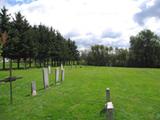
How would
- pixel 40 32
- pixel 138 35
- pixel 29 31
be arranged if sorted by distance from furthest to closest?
1. pixel 138 35
2. pixel 40 32
3. pixel 29 31

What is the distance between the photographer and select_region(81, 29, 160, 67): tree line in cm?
10481

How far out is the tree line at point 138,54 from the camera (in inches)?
4126

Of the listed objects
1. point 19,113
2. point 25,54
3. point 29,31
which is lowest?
point 19,113

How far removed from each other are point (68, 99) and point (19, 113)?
3.07m

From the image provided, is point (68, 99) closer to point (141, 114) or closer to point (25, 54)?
point (141, 114)

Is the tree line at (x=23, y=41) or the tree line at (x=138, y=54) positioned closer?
the tree line at (x=23, y=41)

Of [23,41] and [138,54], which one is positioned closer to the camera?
[23,41]

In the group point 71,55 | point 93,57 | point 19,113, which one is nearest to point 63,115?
point 19,113

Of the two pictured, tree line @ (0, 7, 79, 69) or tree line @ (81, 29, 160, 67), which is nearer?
tree line @ (0, 7, 79, 69)

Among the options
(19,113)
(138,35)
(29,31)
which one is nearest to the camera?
(19,113)

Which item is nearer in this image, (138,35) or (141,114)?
(141,114)

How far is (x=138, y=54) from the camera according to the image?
107 m

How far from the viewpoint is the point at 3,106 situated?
14.6 m

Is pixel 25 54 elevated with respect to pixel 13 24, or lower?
lower
